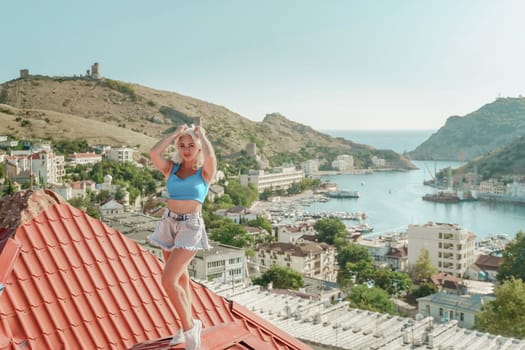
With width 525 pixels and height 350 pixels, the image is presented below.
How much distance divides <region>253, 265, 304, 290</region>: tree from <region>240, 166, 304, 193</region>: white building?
46037mm

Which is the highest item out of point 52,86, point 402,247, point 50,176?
point 52,86

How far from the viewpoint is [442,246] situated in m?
33.2

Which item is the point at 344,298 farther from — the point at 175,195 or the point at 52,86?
the point at 52,86

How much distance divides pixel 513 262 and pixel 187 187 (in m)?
27.6

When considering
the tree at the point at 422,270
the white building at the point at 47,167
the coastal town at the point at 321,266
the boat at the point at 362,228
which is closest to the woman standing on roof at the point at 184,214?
the coastal town at the point at 321,266

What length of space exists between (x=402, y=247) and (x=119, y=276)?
34.4 m

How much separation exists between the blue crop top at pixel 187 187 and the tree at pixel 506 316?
16781 millimetres

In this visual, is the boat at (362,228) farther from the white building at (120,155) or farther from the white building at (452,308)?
the white building at (452,308)

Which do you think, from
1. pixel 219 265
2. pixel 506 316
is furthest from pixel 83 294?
pixel 219 265

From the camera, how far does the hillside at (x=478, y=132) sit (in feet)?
469

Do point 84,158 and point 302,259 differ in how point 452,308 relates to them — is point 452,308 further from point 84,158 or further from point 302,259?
point 84,158

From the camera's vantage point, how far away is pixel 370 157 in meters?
126

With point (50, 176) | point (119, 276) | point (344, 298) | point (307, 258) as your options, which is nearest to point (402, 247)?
point (307, 258)

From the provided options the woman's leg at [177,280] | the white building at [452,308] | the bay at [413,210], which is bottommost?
the bay at [413,210]
